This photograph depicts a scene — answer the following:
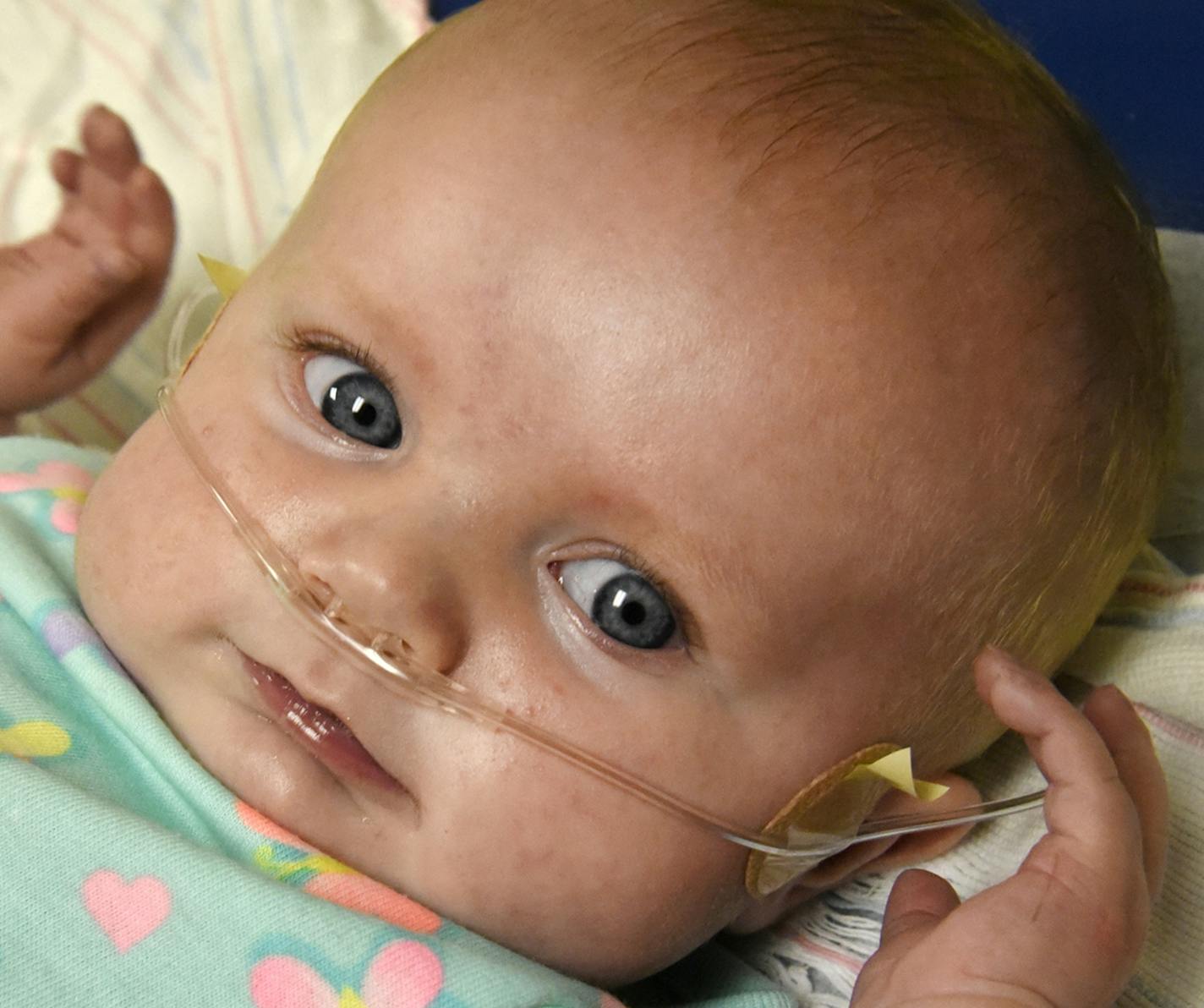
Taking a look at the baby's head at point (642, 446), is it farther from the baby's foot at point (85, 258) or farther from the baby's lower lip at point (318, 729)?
the baby's foot at point (85, 258)

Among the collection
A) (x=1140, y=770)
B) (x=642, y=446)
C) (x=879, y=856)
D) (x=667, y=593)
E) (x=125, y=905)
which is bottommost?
(x=879, y=856)

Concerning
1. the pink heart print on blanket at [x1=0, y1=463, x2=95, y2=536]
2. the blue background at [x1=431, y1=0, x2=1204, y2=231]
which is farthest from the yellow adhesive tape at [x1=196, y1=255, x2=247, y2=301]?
the blue background at [x1=431, y1=0, x2=1204, y2=231]

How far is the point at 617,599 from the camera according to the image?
3.07 feet

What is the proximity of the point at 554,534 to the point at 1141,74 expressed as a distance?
3.13 feet

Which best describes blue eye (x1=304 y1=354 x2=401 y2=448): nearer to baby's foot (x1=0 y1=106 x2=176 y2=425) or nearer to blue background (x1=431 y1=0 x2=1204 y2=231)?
baby's foot (x1=0 y1=106 x2=176 y2=425)

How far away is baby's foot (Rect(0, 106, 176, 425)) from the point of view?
130cm

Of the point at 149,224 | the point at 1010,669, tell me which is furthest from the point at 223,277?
the point at 1010,669

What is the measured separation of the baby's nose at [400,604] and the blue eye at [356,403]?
0.10 meters

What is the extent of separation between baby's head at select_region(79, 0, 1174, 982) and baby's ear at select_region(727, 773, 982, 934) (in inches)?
4.8

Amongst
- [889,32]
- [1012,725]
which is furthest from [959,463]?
[889,32]

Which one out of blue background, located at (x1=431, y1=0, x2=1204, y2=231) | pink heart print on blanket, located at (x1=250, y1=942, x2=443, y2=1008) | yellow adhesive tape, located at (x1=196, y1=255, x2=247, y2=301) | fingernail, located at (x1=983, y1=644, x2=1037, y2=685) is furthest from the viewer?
blue background, located at (x1=431, y1=0, x2=1204, y2=231)

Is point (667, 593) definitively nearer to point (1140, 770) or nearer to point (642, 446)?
point (642, 446)

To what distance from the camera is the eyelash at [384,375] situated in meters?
0.93

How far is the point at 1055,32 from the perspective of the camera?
59.4 inches
